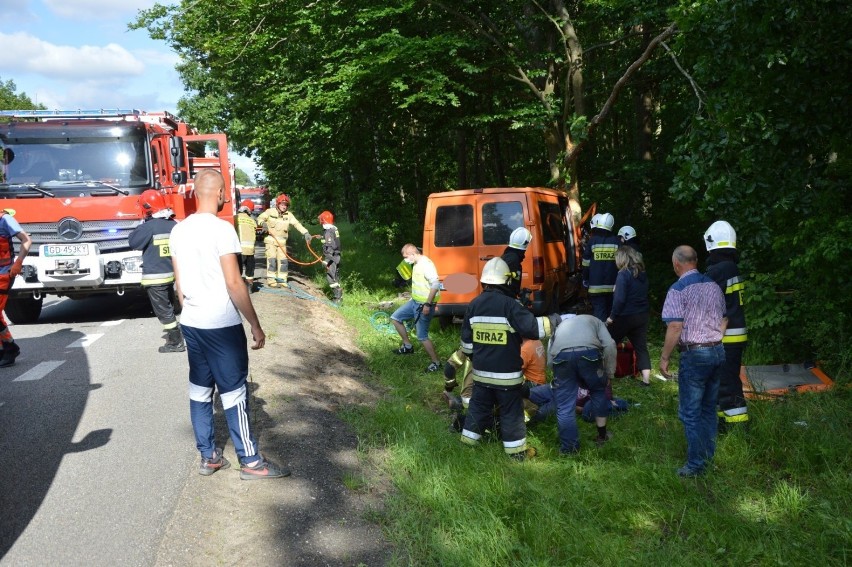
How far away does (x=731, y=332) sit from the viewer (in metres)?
6.05

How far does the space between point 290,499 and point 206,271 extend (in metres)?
1.51

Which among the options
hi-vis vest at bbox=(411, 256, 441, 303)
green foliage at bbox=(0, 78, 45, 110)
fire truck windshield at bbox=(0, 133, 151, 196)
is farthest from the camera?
green foliage at bbox=(0, 78, 45, 110)

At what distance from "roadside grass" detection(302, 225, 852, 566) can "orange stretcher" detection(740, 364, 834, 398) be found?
274 millimetres

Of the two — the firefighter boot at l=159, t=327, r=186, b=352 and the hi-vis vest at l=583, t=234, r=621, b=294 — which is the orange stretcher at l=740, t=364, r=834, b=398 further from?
the firefighter boot at l=159, t=327, r=186, b=352

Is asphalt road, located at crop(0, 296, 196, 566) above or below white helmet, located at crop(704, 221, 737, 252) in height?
below

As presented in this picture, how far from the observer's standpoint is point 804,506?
4.78m

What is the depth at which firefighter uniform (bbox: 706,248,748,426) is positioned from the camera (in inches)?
234

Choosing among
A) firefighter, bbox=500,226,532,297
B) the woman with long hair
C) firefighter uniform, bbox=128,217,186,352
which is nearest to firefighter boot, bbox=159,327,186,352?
firefighter uniform, bbox=128,217,186,352

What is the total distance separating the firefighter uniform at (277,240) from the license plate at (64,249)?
438cm

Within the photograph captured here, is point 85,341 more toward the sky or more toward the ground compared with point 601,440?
more toward the sky

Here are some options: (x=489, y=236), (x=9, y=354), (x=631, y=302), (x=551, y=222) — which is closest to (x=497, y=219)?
(x=489, y=236)

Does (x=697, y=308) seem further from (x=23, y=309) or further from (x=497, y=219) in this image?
(x=23, y=309)

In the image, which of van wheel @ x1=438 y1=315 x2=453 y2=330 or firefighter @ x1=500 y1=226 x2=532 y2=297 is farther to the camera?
van wheel @ x1=438 y1=315 x2=453 y2=330

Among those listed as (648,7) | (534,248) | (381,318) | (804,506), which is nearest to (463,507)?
(804,506)
